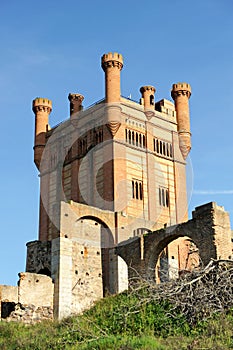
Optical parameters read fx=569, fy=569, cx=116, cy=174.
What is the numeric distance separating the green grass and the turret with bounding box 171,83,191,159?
74.6ft

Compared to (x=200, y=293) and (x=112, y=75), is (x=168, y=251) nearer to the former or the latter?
(x=112, y=75)

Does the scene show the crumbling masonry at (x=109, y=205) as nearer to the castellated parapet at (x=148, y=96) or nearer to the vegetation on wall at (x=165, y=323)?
the castellated parapet at (x=148, y=96)

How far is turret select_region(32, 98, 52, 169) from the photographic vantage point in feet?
126

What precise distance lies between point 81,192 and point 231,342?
2408cm

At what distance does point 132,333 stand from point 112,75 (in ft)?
72.8

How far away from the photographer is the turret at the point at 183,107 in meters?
38.4

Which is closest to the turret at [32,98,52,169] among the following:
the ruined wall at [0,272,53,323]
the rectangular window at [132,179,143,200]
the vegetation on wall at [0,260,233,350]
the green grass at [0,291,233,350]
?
the rectangular window at [132,179,143,200]

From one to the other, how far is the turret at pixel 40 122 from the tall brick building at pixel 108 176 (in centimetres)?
7

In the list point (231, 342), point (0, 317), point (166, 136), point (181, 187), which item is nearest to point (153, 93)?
point (166, 136)

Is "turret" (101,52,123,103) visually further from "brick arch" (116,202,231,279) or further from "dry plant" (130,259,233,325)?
"dry plant" (130,259,233,325)

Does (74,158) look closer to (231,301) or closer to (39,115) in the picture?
(39,115)

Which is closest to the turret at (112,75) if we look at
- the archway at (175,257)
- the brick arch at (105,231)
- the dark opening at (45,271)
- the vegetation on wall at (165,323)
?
the brick arch at (105,231)

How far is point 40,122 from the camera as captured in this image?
38.8 meters

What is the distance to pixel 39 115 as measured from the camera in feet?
127
